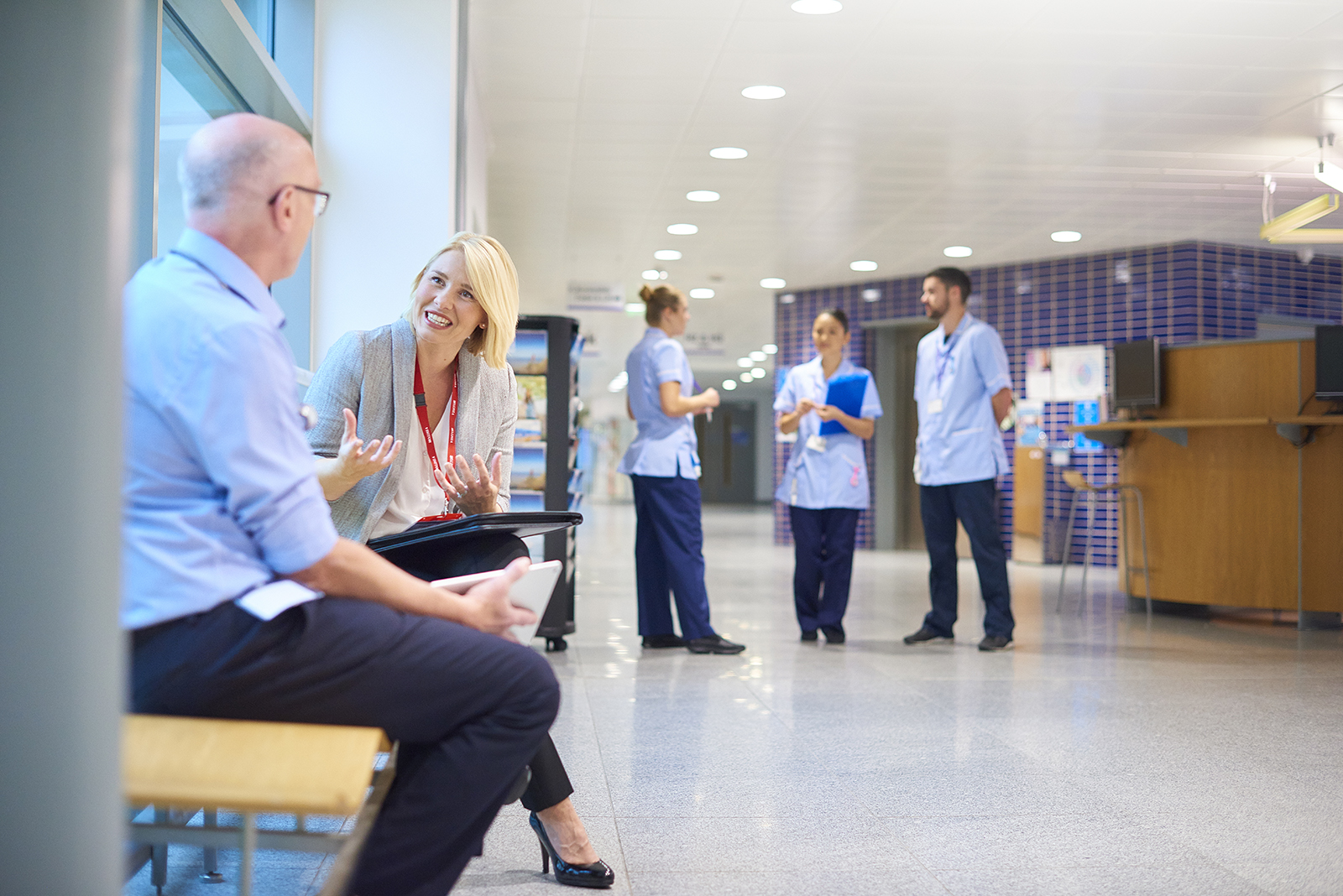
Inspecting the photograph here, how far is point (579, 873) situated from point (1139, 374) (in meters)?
5.53

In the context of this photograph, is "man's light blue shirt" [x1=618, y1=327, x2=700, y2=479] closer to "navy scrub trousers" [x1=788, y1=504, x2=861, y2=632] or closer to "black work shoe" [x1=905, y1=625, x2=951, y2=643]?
"navy scrub trousers" [x1=788, y1=504, x2=861, y2=632]

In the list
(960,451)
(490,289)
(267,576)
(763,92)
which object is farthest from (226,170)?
(763,92)

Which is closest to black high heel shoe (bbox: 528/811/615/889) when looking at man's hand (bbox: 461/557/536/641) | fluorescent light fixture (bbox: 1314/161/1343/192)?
man's hand (bbox: 461/557/536/641)

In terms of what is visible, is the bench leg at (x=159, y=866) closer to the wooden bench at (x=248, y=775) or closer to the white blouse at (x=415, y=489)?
the white blouse at (x=415, y=489)

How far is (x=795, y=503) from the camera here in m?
5.11

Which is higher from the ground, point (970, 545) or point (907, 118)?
point (907, 118)

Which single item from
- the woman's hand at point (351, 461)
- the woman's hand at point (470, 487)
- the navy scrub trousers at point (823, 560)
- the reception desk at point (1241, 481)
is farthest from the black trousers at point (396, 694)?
the reception desk at point (1241, 481)

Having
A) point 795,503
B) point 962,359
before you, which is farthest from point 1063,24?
point 795,503

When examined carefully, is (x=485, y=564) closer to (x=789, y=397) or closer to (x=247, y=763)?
(x=247, y=763)

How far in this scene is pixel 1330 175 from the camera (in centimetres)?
706

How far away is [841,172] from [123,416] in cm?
705

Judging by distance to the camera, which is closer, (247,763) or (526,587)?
(247,763)

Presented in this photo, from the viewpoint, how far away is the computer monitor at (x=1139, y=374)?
649 centimetres

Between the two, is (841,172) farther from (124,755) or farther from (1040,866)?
(124,755)
